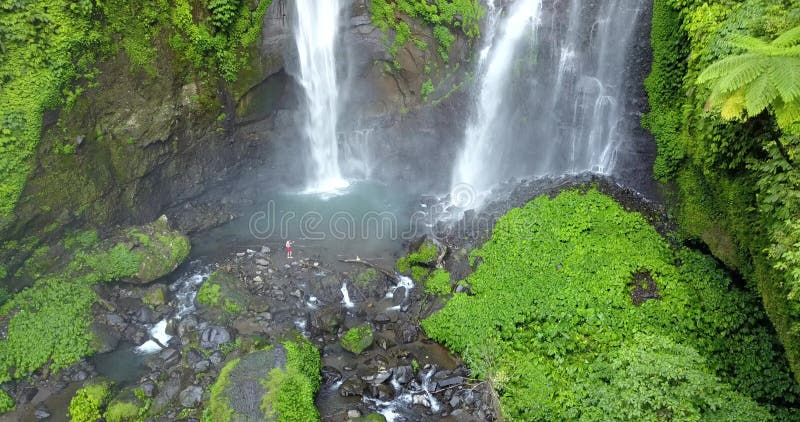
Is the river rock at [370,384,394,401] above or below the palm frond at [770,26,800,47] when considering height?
below

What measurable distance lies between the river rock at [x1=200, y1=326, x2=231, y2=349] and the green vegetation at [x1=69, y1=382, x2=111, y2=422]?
7.18 feet

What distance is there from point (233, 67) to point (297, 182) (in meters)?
5.36

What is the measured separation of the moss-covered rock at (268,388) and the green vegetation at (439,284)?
385 centimetres

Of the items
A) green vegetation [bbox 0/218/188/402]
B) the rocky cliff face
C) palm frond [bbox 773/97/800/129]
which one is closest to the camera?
palm frond [bbox 773/97/800/129]

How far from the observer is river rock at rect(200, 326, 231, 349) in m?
12.0

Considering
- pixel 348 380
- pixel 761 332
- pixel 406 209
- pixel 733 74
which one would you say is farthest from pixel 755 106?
pixel 406 209

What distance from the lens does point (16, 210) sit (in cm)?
1212

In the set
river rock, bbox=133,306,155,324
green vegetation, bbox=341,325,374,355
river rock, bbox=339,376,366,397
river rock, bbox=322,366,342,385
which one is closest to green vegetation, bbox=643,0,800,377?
river rock, bbox=339,376,366,397

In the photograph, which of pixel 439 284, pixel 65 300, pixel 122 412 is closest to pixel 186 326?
pixel 122 412

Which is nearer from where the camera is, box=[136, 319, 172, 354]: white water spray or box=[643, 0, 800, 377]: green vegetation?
box=[643, 0, 800, 377]: green vegetation

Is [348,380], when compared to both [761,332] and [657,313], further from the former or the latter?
[761,332]

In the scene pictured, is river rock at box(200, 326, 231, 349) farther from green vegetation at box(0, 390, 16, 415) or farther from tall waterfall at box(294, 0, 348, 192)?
tall waterfall at box(294, 0, 348, 192)

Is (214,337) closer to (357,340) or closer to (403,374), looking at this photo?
A: (357,340)

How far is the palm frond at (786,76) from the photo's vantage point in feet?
20.5
